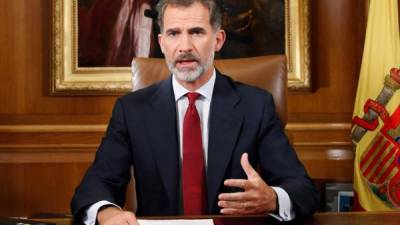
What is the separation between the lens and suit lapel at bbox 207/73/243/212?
1.89 meters

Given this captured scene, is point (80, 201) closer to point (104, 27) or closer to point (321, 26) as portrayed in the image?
point (104, 27)

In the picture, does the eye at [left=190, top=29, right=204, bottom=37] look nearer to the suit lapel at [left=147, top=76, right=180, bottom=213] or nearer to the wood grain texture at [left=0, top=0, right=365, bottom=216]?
the suit lapel at [left=147, top=76, right=180, bottom=213]

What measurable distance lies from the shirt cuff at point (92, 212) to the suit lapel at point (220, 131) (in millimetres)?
406

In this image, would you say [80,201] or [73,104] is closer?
[80,201]

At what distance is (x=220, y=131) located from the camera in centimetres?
196

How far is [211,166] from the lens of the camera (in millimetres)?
1907

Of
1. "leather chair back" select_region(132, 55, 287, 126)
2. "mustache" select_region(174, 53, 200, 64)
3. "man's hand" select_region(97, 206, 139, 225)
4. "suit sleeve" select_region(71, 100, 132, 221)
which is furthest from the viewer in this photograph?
"leather chair back" select_region(132, 55, 287, 126)

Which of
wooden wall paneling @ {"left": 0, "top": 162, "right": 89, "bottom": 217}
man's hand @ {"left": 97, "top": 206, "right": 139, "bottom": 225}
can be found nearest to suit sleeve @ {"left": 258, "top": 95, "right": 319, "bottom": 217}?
man's hand @ {"left": 97, "top": 206, "right": 139, "bottom": 225}

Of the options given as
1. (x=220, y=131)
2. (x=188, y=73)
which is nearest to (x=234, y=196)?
(x=220, y=131)

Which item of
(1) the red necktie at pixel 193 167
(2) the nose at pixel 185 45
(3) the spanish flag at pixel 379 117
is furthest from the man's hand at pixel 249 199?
(3) the spanish flag at pixel 379 117

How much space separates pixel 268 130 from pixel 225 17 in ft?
5.18

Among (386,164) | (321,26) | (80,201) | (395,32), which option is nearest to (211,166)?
(80,201)

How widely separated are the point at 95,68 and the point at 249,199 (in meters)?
2.15

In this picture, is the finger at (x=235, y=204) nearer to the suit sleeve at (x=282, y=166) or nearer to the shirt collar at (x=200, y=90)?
the suit sleeve at (x=282, y=166)
